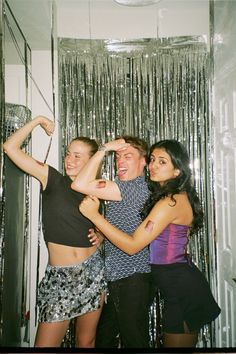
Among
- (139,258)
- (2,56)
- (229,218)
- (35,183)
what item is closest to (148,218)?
(139,258)

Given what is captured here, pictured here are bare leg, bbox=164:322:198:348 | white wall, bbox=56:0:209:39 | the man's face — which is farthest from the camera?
white wall, bbox=56:0:209:39

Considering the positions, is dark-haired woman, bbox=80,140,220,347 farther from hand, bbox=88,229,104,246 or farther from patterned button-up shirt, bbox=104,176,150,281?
hand, bbox=88,229,104,246

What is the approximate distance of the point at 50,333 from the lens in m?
1.65

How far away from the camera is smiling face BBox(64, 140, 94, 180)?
6.17 feet

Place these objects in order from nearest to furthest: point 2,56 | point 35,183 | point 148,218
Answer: point 148,218 → point 2,56 → point 35,183

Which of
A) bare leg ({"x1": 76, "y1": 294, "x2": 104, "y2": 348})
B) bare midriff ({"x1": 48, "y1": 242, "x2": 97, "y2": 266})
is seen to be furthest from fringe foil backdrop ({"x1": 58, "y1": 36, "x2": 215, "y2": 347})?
bare midriff ({"x1": 48, "y1": 242, "x2": 97, "y2": 266})

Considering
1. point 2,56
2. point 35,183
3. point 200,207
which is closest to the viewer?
point 2,56

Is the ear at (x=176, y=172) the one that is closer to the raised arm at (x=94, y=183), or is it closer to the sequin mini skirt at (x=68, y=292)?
the raised arm at (x=94, y=183)

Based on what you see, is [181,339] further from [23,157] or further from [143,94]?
[143,94]

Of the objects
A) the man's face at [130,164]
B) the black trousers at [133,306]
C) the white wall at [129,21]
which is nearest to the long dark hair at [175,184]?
the man's face at [130,164]

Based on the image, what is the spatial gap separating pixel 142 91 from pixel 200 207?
882 millimetres

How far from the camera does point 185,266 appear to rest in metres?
1.69

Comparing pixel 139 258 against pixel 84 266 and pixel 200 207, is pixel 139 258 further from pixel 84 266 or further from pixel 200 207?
pixel 200 207

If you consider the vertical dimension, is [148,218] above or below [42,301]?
above
